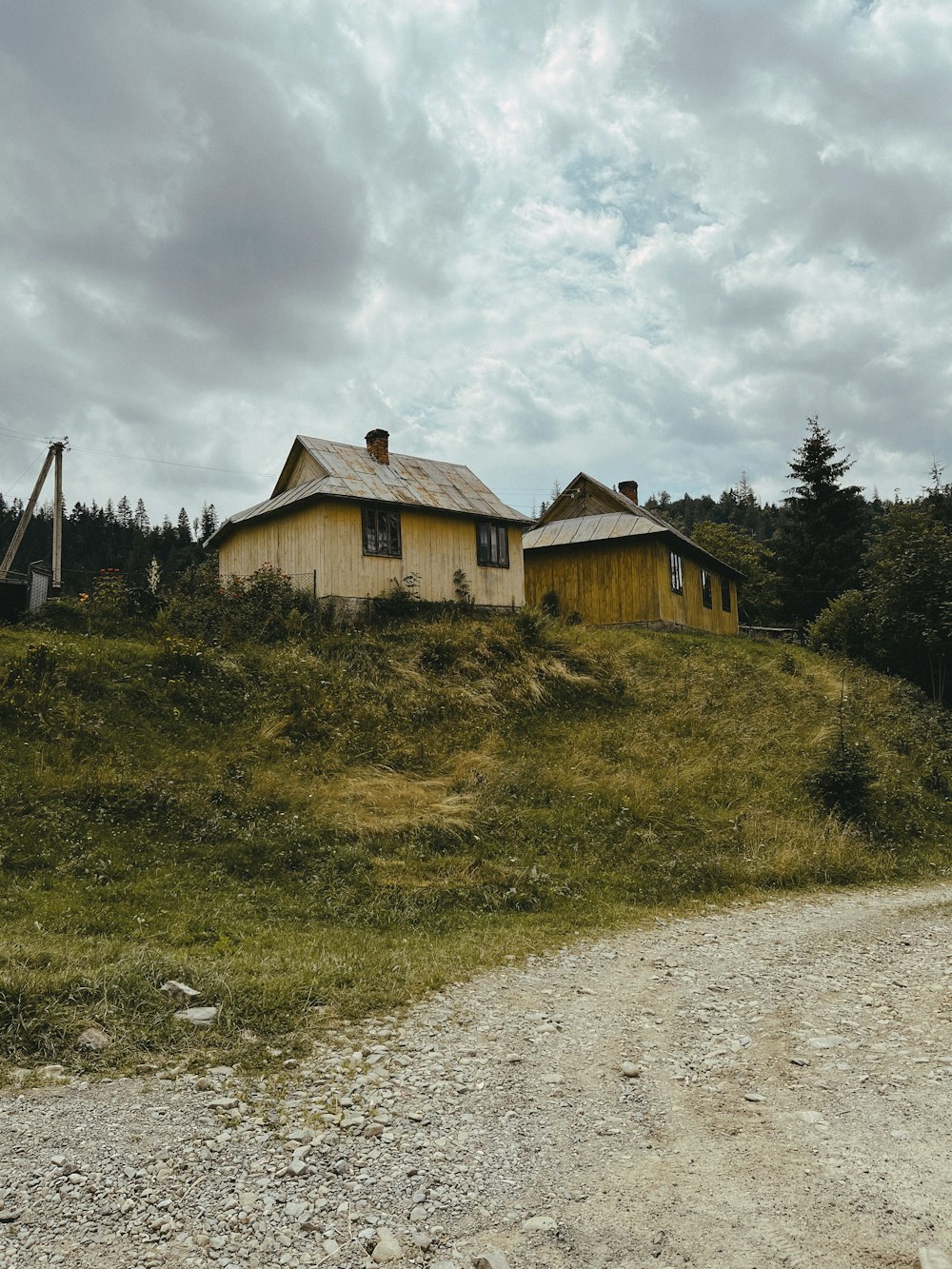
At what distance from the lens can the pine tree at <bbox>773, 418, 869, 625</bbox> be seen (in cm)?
4600

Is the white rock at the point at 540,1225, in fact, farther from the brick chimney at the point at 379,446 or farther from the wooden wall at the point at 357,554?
the brick chimney at the point at 379,446

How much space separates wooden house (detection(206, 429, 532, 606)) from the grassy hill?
8.50 feet

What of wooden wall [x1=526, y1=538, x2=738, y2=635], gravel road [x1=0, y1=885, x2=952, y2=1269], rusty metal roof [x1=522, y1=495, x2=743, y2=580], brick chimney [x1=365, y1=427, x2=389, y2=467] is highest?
brick chimney [x1=365, y1=427, x2=389, y2=467]

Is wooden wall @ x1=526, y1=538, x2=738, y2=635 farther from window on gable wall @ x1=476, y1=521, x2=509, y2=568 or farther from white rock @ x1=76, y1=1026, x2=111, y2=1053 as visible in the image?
white rock @ x1=76, y1=1026, x2=111, y2=1053

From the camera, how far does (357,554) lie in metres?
24.2

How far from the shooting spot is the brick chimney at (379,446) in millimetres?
27750

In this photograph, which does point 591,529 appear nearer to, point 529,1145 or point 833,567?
point 833,567

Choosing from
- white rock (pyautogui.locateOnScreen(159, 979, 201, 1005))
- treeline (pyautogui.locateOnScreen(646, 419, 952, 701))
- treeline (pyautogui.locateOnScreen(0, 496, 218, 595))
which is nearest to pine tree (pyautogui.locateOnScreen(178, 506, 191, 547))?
treeline (pyautogui.locateOnScreen(0, 496, 218, 595))

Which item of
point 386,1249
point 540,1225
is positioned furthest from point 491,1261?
point 386,1249

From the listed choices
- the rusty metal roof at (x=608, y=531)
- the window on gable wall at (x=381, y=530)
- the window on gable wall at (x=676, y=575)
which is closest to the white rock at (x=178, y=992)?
the window on gable wall at (x=381, y=530)

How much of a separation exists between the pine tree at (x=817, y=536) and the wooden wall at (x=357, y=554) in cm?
2452

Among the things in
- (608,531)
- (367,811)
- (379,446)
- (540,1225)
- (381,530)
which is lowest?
(540,1225)

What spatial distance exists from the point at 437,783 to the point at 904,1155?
34.9 feet

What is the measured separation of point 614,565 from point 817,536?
2107cm
